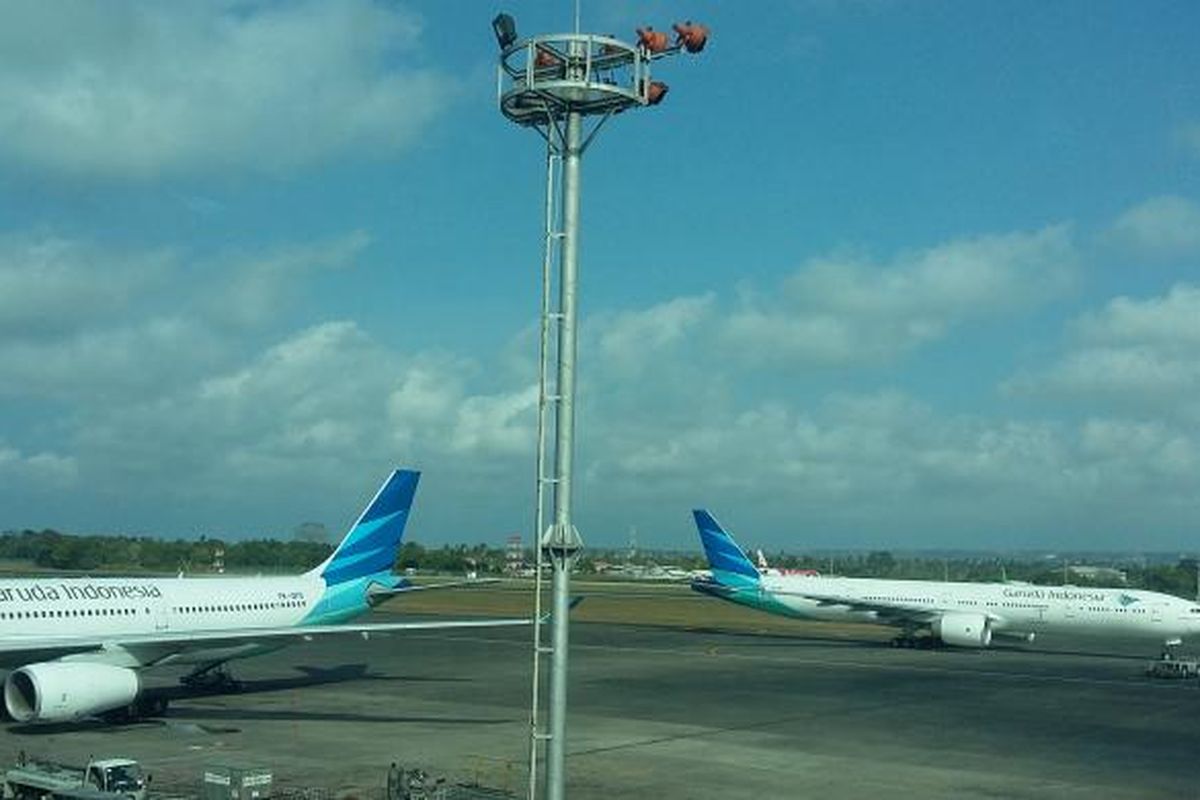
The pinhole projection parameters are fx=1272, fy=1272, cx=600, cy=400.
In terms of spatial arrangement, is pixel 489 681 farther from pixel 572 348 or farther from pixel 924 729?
pixel 572 348

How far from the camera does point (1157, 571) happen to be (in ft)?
538

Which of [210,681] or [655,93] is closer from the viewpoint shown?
[655,93]

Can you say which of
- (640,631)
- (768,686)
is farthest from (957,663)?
(640,631)

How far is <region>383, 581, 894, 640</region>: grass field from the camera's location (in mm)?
79625

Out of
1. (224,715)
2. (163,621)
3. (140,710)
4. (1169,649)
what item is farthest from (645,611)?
(140,710)

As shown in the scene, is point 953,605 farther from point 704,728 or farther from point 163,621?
point 163,621

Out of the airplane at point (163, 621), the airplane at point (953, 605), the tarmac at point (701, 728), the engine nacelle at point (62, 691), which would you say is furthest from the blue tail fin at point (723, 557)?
the engine nacelle at point (62, 691)

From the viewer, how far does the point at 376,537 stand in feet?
151

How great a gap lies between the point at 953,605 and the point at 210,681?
39033 millimetres

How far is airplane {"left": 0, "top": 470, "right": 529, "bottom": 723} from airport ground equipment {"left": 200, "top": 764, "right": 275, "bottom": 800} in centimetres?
983

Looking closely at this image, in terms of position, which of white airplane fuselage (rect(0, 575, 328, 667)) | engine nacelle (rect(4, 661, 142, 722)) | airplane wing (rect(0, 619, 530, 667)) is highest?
white airplane fuselage (rect(0, 575, 328, 667))

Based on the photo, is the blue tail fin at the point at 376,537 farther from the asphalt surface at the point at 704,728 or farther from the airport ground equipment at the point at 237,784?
the airport ground equipment at the point at 237,784

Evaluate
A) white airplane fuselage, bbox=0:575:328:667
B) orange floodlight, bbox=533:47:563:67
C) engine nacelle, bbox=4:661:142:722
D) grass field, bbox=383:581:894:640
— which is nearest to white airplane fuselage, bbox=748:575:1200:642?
grass field, bbox=383:581:894:640

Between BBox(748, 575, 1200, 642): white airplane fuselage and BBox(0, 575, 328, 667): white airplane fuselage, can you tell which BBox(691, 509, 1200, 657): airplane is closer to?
BBox(748, 575, 1200, 642): white airplane fuselage
